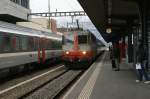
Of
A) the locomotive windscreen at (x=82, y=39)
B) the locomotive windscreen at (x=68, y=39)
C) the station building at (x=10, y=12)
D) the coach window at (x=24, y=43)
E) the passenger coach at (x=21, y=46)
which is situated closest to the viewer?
the passenger coach at (x=21, y=46)

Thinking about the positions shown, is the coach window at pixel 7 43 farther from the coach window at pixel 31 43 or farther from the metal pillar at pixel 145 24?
the metal pillar at pixel 145 24

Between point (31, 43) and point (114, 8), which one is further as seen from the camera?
point (114, 8)

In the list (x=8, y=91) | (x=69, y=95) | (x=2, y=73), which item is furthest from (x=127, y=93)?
(x=2, y=73)

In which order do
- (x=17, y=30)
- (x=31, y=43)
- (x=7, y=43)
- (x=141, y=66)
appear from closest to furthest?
(x=141, y=66)
(x=7, y=43)
(x=17, y=30)
(x=31, y=43)

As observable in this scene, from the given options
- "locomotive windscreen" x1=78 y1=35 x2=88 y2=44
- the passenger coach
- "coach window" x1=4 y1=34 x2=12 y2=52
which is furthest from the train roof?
"locomotive windscreen" x1=78 y1=35 x2=88 y2=44

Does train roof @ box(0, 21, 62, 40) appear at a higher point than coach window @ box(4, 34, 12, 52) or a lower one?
higher

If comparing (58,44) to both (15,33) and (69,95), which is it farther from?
(69,95)

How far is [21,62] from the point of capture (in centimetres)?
2209

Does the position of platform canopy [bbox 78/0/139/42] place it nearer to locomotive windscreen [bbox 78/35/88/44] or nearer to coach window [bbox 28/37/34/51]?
locomotive windscreen [bbox 78/35/88/44]

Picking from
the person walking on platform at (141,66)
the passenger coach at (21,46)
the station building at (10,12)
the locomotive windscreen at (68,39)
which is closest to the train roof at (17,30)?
the passenger coach at (21,46)

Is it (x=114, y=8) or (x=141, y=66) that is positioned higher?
(x=114, y=8)

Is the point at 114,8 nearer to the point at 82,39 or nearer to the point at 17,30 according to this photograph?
the point at 82,39

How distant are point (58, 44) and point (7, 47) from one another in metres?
19.3

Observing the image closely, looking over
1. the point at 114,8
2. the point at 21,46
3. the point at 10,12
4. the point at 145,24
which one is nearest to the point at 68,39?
the point at 114,8
